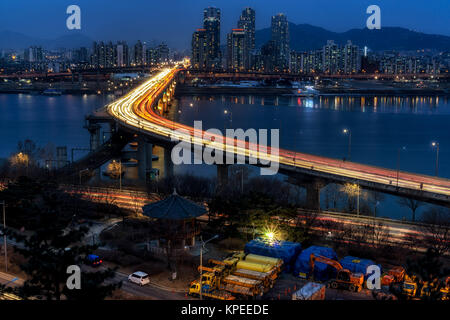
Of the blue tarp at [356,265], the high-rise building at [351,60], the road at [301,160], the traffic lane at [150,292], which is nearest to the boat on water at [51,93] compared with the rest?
the road at [301,160]

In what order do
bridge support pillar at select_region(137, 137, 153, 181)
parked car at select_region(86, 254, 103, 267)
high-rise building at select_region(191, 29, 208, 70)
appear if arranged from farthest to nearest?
high-rise building at select_region(191, 29, 208, 70), bridge support pillar at select_region(137, 137, 153, 181), parked car at select_region(86, 254, 103, 267)

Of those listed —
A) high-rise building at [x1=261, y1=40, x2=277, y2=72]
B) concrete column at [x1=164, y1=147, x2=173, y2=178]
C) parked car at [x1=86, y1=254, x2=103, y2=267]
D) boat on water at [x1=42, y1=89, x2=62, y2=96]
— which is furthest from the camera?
high-rise building at [x1=261, y1=40, x2=277, y2=72]

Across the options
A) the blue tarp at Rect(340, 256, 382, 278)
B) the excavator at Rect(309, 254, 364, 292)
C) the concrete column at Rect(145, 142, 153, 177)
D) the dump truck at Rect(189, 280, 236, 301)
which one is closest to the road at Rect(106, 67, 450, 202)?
the concrete column at Rect(145, 142, 153, 177)

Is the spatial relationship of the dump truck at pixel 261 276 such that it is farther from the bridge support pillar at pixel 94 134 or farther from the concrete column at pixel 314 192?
the bridge support pillar at pixel 94 134

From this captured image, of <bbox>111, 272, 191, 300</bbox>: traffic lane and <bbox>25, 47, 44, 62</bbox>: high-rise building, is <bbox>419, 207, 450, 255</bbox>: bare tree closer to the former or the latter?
<bbox>111, 272, 191, 300</bbox>: traffic lane

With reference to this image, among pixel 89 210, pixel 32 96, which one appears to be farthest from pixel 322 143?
pixel 32 96

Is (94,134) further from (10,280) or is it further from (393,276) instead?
(393,276)

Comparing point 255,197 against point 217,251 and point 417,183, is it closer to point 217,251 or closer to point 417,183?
point 217,251
